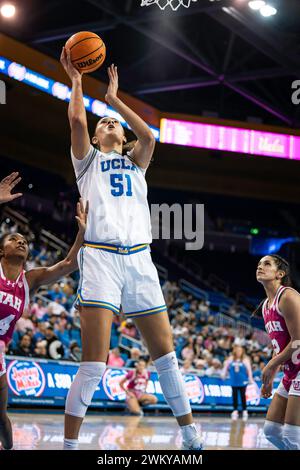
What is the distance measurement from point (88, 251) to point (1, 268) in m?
1.15

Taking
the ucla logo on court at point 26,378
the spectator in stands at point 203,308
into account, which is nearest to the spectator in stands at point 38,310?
the ucla logo on court at point 26,378

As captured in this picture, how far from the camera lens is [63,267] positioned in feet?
16.1

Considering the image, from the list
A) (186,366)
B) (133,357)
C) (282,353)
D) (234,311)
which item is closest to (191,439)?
(282,353)

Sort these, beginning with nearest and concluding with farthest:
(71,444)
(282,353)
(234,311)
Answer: (71,444), (282,353), (234,311)

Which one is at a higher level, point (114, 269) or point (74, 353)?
→ point (114, 269)

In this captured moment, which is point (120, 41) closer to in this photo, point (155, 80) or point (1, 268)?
point (155, 80)

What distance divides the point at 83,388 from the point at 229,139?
18452 mm

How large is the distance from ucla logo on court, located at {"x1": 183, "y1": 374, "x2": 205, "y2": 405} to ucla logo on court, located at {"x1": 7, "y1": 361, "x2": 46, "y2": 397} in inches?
155

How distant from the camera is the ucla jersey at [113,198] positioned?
4.43m

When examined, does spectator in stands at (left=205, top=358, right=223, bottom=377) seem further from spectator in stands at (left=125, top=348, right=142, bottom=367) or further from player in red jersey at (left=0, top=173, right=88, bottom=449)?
player in red jersey at (left=0, top=173, right=88, bottom=449)

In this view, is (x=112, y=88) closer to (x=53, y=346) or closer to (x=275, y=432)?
(x=275, y=432)

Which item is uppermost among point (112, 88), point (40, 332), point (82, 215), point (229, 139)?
point (229, 139)

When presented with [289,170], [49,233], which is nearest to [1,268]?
[49,233]

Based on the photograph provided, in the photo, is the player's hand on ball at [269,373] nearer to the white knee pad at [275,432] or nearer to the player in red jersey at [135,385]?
the white knee pad at [275,432]
